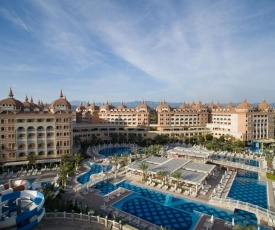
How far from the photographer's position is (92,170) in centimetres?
4003

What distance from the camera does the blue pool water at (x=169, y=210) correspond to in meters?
23.2

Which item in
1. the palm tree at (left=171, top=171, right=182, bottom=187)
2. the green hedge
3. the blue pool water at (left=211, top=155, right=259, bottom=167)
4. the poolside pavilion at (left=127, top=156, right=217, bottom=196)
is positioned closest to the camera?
the palm tree at (left=171, top=171, right=182, bottom=187)

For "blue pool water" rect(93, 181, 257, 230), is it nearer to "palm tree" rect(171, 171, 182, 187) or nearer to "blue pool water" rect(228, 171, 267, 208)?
"palm tree" rect(171, 171, 182, 187)

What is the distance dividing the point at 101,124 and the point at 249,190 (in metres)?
52.1

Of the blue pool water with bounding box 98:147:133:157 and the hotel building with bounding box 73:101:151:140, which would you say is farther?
the hotel building with bounding box 73:101:151:140

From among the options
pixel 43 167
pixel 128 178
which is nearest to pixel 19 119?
pixel 43 167

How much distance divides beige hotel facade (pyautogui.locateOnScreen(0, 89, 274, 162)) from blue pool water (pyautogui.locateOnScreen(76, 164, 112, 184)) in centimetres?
696

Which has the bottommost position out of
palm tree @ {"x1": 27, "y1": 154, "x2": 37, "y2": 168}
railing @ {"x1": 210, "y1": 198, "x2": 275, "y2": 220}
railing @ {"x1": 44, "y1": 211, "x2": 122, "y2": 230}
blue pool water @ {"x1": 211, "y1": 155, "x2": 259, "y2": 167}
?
railing @ {"x1": 210, "y1": 198, "x2": 275, "y2": 220}

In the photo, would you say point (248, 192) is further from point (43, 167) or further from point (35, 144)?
point (35, 144)

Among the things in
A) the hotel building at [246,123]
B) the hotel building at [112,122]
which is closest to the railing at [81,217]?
the hotel building at [112,122]

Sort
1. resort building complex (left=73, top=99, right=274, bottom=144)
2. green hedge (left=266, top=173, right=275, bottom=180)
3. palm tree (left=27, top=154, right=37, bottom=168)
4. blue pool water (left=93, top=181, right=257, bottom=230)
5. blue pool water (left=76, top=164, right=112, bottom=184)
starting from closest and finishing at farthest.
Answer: blue pool water (left=93, top=181, right=257, bottom=230)
green hedge (left=266, top=173, right=275, bottom=180)
blue pool water (left=76, top=164, right=112, bottom=184)
palm tree (left=27, top=154, right=37, bottom=168)
resort building complex (left=73, top=99, right=274, bottom=144)

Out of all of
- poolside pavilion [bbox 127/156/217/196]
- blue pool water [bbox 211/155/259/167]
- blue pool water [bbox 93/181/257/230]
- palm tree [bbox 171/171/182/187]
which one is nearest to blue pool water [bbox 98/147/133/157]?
poolside pavilion [bbox 127/156/217/196]

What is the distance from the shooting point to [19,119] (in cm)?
4069

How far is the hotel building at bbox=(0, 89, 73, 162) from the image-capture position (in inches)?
1565
